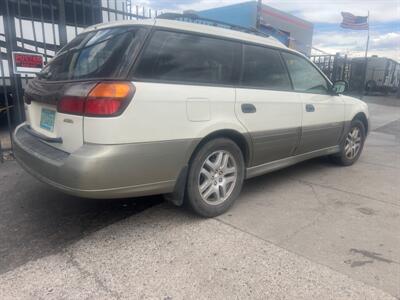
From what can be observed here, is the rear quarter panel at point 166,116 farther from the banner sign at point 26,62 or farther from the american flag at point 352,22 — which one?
the american flag at point 352,22

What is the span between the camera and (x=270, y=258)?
268 centimetres

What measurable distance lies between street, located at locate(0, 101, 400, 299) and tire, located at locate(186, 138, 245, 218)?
0.47 ft

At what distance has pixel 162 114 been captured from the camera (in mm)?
2721

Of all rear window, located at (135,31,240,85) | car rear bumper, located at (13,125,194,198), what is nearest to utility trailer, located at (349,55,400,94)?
rear window, located at (135,31,240,85)

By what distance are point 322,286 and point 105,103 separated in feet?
6.32

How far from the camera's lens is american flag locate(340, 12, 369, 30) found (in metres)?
19.0

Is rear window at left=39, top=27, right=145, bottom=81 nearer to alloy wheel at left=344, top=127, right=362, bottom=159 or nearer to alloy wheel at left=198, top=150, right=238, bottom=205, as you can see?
alloy wheel at left=198, top=150, right=238, bottom=205

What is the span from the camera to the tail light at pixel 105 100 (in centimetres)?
250

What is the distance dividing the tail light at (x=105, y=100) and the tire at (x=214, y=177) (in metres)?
0.85

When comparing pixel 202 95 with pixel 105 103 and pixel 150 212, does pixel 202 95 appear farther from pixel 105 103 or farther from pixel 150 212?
pixel 150 212

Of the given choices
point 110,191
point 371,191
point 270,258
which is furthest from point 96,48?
point 371,191

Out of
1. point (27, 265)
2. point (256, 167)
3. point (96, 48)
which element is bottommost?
point (27, 265)

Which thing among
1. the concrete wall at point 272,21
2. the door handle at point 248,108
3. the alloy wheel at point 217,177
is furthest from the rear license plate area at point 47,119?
the concrete wall at point 272,21

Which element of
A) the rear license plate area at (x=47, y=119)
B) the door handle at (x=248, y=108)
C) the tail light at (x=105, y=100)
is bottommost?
the rear license plate area at (x=47, y=119)
